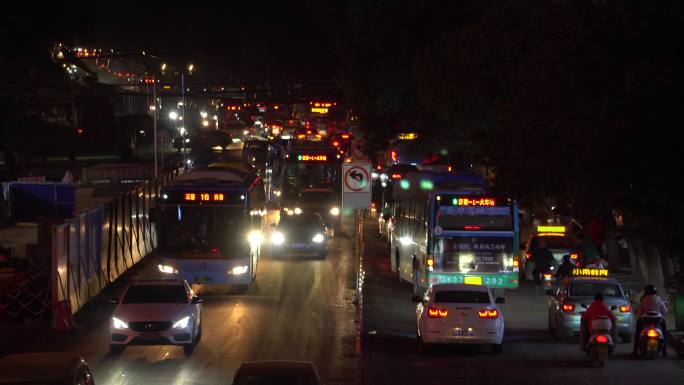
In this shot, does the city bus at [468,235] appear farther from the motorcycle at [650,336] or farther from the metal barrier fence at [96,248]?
the metal barrier fence at [96,248]

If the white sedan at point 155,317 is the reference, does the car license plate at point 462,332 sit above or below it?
below

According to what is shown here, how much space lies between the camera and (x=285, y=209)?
49250 mm

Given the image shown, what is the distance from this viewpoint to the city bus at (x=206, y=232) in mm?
29562

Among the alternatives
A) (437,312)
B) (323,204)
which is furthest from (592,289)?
(323,204)

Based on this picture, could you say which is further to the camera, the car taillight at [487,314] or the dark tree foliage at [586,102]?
the car taillight at [487,314]

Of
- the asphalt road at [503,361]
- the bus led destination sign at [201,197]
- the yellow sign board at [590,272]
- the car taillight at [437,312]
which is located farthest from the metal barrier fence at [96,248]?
the yellow sign board at [590,272]

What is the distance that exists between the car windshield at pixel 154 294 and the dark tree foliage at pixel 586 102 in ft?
25.4

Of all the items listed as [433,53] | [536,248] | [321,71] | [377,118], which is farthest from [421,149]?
[321,71]

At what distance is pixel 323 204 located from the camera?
4612 centimetres

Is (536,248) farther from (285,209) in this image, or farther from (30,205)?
(30,205)

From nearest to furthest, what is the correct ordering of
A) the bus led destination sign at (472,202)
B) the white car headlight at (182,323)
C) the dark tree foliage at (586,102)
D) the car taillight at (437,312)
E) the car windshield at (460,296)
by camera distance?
1. the dark tree foliage at (586,102)
2. the white car headlight at (182,323)
3. the car taillight at (437,312)
4. the car windshield at (460,296)
5. the bus led destination sign at (472,202)

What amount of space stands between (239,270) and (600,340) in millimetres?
12508

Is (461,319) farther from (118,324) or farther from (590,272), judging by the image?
(590,272)

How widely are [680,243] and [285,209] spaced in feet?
109
